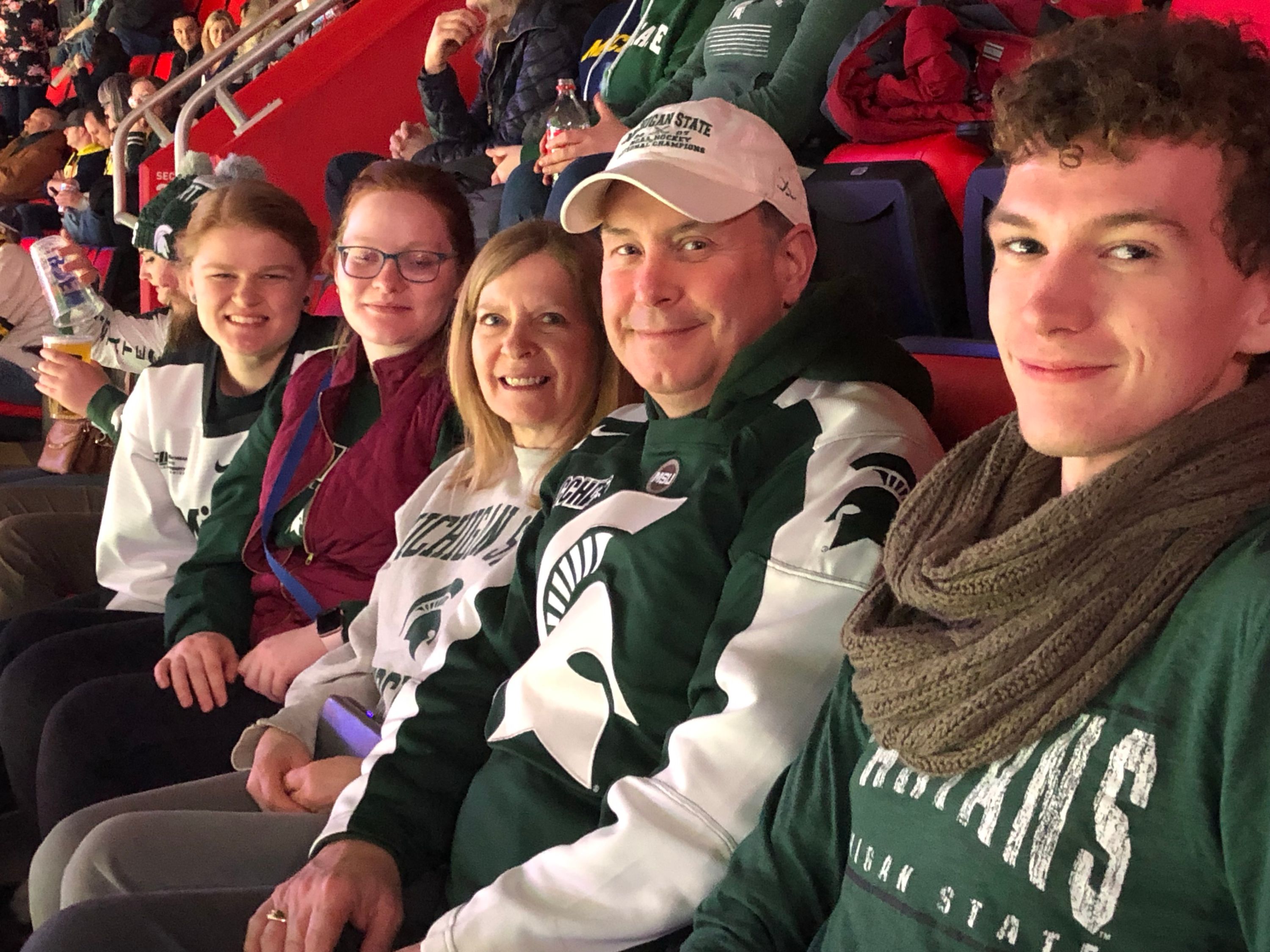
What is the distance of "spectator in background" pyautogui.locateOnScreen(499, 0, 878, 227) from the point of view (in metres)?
2.28

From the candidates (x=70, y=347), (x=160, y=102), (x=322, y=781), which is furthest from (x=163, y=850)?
(x=160, y=102)

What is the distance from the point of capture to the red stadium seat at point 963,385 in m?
1.39

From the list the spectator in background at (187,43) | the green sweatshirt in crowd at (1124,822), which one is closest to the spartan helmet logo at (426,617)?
the green sweatshirt in crowd at (1124,822)

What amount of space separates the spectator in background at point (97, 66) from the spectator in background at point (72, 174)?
0.30 m

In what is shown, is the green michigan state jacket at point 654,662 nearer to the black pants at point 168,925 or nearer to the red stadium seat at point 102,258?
the black pants at point 168,925

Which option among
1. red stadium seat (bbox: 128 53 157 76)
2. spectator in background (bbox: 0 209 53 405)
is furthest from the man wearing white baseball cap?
red stadium seat (bbox: 128 53 157 76)

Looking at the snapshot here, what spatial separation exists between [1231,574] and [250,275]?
2004 millimetres

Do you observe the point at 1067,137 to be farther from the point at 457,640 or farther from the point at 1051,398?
the point at 457,640

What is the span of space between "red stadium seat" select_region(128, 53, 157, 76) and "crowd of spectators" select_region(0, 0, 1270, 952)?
616cm

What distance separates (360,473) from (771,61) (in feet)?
4.09

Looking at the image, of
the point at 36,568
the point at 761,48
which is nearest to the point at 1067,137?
the point at 761,48

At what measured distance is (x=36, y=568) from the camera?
2648 millimetres

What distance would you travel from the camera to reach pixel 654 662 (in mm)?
1212

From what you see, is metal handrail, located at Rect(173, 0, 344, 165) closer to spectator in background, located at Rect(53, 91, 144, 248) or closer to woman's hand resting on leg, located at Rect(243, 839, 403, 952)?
spectator in background, located at Rect(53, 91, 144, 248)
